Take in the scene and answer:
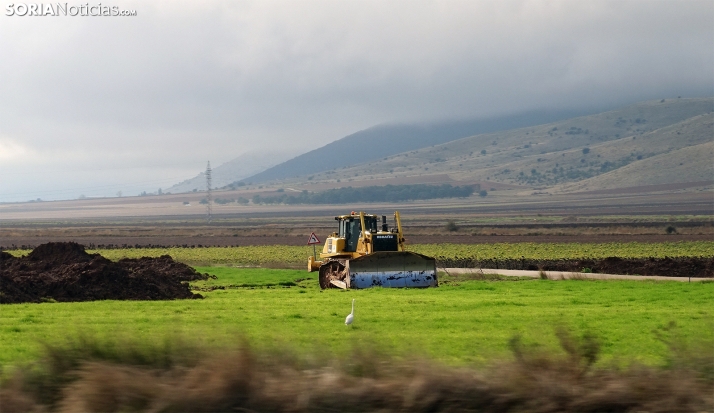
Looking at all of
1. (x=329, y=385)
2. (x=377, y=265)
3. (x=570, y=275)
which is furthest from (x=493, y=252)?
(x=329, y=385)

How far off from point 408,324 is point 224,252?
53.4 metres

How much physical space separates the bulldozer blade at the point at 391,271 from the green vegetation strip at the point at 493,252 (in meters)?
24.3

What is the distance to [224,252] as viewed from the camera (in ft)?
231

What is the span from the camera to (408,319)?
759 inches

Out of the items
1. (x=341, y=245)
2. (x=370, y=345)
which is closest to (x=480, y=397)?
(x=370, y=345)

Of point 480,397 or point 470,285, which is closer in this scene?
point 480,397

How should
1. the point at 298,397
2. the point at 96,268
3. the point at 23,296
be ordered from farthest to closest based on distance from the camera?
the point at 96,268
the point at 23,296
the point at 298,397

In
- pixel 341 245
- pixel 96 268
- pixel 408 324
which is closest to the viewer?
pixel 408 324

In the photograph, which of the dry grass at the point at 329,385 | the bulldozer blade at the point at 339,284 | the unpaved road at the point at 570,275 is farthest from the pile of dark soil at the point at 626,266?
the dry grass at the point at 329,385

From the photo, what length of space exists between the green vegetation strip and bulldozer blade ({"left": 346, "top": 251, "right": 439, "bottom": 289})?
2431cm

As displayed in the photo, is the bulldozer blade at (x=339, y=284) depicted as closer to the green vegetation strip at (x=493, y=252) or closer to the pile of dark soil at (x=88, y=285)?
the pile of dark soil at (x=88, y=285)

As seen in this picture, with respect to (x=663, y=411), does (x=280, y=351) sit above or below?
above

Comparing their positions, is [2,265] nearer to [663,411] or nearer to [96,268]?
[96,268]

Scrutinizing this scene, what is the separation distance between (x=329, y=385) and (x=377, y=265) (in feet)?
71.3
